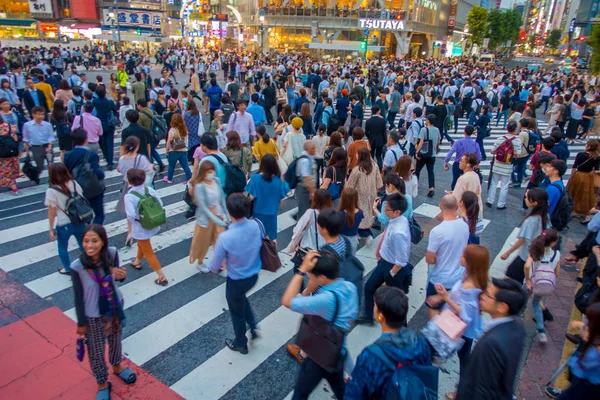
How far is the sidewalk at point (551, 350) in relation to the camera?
4184 millimetres

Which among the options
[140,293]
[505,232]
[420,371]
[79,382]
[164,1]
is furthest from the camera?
[164,1]

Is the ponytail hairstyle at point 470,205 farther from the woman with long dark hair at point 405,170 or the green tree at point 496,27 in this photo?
the green tree at point 496,27

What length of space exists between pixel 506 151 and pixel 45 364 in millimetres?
8360

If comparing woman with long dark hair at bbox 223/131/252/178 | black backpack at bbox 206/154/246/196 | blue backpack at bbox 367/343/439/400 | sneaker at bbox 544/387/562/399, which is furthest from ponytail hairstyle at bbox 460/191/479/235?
woman with long dark hair at bbox 223/131/252/178

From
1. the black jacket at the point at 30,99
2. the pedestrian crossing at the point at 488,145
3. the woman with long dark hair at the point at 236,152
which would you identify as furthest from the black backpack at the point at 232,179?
the black jacket at the point at 30,99

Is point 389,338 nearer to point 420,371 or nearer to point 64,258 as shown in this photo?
point 420,371

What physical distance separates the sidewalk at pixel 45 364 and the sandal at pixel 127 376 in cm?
5

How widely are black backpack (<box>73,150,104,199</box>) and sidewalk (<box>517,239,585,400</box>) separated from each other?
6083mm

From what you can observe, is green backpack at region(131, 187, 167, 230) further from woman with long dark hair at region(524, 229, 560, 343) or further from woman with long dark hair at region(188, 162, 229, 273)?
woman with long dark hair at region(524, 229, 560, 343)

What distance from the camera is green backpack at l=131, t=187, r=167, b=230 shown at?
17.0 ft

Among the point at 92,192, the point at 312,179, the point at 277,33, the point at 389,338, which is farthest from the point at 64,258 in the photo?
the point at 277,33

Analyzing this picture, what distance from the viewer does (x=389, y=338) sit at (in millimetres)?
2572

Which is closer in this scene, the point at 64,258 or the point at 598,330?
the point at 598,330

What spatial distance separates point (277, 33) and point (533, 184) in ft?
210
